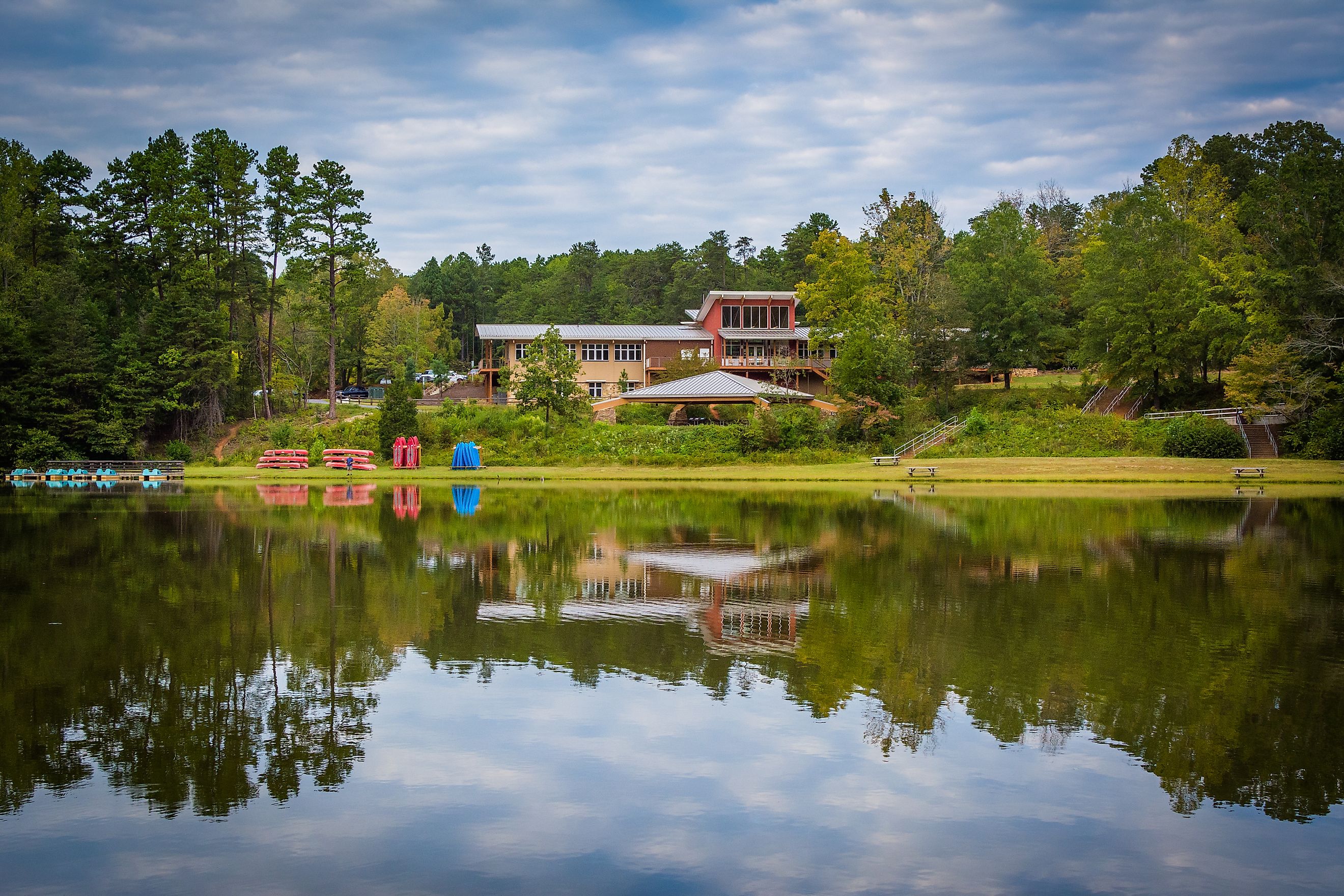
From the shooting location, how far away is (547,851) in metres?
7.33

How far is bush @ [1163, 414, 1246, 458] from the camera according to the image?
44094mm

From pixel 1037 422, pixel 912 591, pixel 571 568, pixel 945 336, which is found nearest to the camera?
pixel 912 591

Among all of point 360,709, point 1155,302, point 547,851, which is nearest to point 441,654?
point 360,709

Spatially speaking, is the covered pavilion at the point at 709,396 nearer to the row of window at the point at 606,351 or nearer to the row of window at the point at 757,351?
the row of window at the point at 757,351

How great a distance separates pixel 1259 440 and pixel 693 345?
3749 cm

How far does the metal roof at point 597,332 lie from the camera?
232 feet

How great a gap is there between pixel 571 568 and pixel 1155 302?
4135cm

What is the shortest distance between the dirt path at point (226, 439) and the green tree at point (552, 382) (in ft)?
51.1

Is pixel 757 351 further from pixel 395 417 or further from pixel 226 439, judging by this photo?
pixel 226 439

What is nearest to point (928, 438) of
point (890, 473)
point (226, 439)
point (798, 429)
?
point (798, 429)

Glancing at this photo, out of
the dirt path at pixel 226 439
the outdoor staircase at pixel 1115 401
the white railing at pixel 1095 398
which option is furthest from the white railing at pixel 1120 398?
the dirt path at pixel 226 439

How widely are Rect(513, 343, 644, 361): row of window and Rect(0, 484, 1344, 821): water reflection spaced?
46397 millimetres

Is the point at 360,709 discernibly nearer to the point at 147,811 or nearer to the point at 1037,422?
the point at 147,811

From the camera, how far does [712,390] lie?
5550 cm
